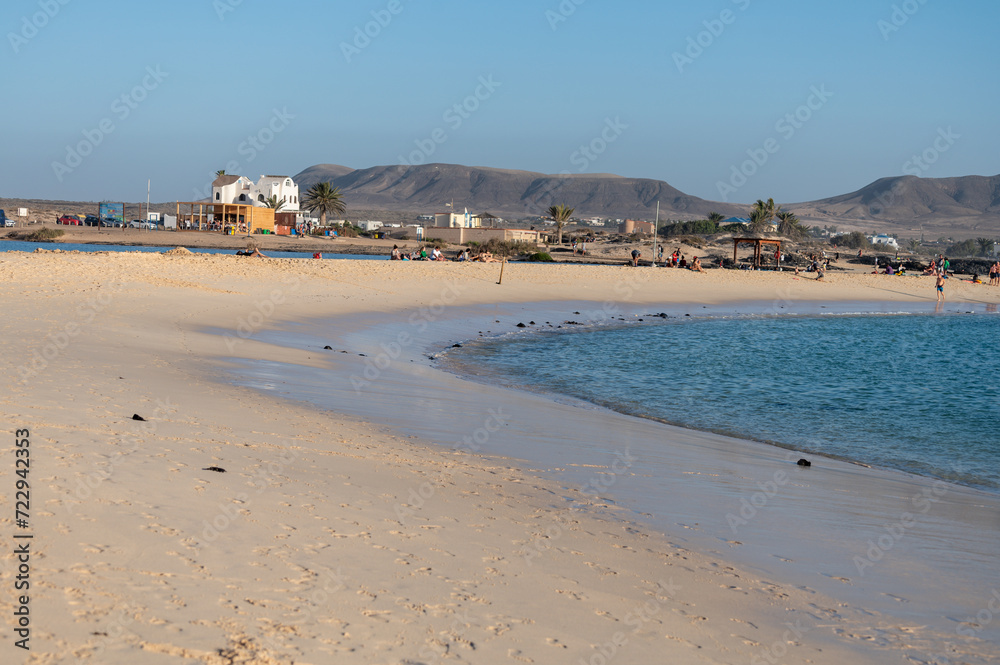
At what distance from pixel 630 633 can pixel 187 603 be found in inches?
80.2

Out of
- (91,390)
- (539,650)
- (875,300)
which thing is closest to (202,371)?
(91,390)

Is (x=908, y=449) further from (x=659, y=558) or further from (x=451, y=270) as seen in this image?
(x=451, y=270)

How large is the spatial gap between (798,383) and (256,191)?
241 feet

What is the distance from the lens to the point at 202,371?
10461 millimetres

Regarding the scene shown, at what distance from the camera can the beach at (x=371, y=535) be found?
11.3ft

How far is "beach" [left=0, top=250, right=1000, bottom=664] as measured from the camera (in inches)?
136

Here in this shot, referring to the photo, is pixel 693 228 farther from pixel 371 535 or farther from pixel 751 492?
pixel 371 535

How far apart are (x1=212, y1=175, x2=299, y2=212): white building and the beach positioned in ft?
233

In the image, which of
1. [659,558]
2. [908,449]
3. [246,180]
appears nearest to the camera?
[659,558]

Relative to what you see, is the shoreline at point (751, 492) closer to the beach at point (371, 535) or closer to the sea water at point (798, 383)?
the beach at point (371, 535)

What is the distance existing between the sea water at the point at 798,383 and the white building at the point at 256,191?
62.5 meters

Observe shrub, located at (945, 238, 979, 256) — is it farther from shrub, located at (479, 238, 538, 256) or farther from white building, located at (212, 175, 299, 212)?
white building, located at (212, 175, 299, 212)

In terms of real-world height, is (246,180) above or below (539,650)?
above

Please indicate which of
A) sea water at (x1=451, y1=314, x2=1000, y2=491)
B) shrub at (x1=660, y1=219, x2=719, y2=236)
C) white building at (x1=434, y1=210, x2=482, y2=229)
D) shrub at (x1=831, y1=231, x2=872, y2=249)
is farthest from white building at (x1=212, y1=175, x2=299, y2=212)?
shrub at (x1=831, y1=231, x2=872, y2=249)
